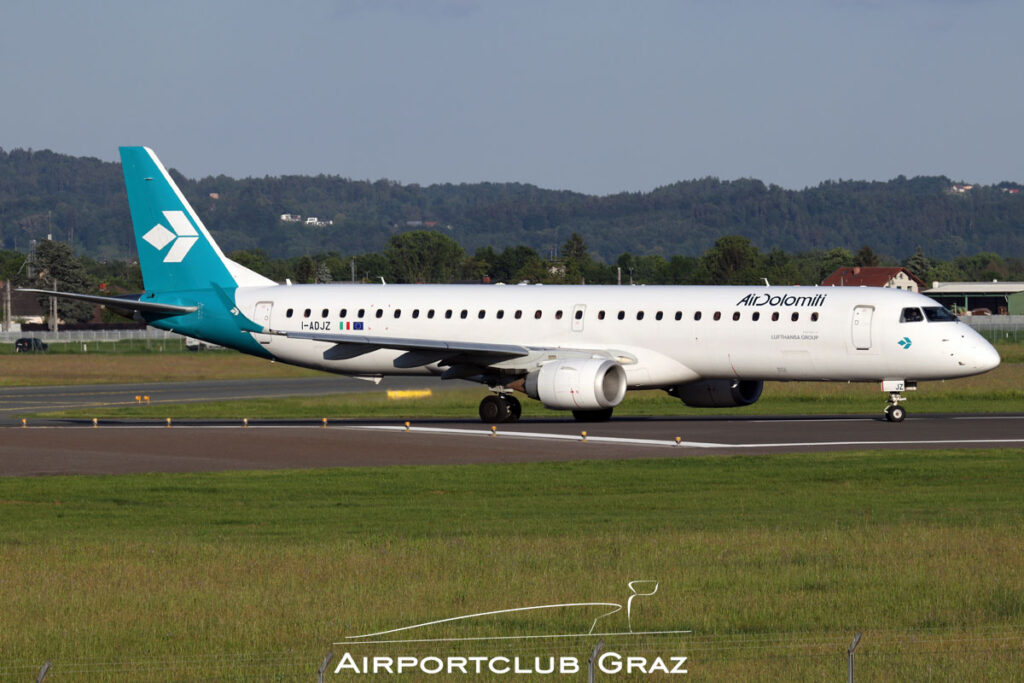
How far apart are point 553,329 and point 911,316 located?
34.0ft

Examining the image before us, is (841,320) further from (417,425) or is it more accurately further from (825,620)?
(825,620)

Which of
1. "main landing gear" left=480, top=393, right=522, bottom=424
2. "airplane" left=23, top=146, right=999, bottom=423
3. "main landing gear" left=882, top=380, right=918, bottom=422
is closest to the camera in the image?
"airplane" left=23, top=146, right=999, bottom=423

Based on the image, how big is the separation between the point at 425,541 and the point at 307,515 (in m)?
4.35

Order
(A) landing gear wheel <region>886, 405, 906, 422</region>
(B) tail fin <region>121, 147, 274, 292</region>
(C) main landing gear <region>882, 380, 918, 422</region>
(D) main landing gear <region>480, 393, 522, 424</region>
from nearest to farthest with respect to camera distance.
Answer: (C) main landing gear <region>882, 380, 918, 422</region>, (A) landing gear wheel <region>886, 405, 906, 422</region>, (D) main landing gear <region>480, 393, 522, 424</region>, (B) tail fin <region>121, 147, 274, 292</region>

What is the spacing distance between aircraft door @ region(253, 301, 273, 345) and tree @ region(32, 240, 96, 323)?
503 feet

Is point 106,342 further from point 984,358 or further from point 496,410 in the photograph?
point 984,358

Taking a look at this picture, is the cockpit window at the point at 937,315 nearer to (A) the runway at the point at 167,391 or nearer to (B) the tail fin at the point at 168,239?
(B) the tail fin at the point at 168,239

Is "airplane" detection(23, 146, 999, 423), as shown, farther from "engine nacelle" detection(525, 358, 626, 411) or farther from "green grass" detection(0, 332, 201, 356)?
"green grass" detection(0, 332, 201, 356)

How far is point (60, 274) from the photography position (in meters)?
195

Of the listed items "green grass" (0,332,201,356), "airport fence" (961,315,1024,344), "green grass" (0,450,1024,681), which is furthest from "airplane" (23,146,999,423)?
"green grass" (0,332,201,356)

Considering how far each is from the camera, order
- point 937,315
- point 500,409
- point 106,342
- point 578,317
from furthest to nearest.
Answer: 1. point 106,342
2. point 500,409
3. point 578,317
4. point 937,315

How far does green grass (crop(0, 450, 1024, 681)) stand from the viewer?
13359 millimetres

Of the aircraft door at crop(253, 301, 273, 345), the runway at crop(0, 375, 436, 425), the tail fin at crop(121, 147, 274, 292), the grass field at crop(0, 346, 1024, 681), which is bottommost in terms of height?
the runway at crop(0, 375, 436, 425)

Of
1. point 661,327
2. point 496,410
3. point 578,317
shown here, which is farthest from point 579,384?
point 496,410
